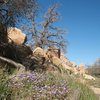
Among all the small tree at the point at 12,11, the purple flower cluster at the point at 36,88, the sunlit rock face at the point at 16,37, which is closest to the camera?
the purple flower cluster at the point at 36,88

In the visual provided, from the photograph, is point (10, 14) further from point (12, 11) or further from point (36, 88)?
point (36, 88)

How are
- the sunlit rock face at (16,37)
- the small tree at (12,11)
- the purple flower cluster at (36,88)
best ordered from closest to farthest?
1. the purple flower cluster at (36,88)
2. the small tree at (12,11)
3. the sunlit rock face at (16,37)

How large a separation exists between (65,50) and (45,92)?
30.4 meters

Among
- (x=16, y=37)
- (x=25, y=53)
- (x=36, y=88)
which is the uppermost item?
(x=16, y=37)

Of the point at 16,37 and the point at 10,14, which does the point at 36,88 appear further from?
the point at 16,37

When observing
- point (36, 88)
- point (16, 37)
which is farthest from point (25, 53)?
point (36, 88)

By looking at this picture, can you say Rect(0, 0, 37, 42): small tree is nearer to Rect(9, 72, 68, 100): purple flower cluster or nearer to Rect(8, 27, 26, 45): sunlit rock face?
Rect(8, 27, 26, 45): sunlit rock face

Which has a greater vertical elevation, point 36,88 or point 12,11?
point 12,11

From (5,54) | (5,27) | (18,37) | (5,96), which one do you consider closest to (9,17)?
(5,27)

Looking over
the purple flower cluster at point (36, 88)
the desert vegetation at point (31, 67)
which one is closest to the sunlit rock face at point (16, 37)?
the desert vegetation at point (31, 67)

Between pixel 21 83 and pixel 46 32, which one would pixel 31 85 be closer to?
pixel 21 83

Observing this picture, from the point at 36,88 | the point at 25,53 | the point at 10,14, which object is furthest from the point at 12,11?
the point at 36,88

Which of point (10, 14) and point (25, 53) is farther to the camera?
point (25, 53)

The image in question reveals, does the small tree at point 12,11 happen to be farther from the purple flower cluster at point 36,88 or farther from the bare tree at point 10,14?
the purple flower cluster at point 36,88
